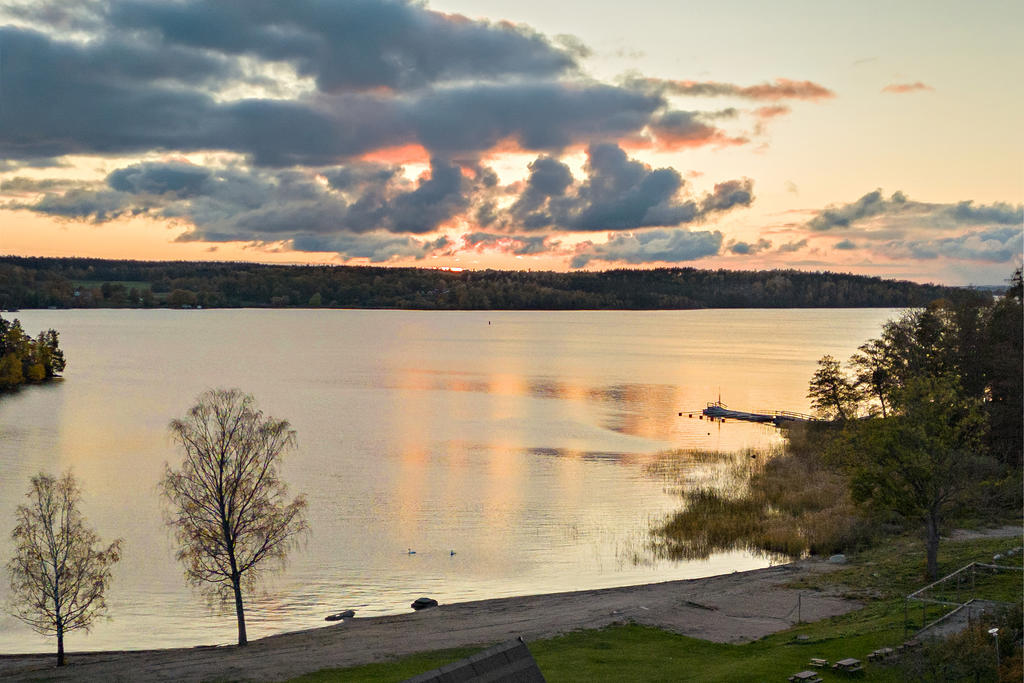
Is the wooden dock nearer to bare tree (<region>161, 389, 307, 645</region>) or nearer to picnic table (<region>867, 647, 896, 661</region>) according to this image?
bare tree (<region>161, 389, 307, 645</region>)

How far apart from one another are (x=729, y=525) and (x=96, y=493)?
4449cm

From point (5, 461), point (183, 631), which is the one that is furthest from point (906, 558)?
point (5, 461)

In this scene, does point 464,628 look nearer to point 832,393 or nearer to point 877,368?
point 877,368

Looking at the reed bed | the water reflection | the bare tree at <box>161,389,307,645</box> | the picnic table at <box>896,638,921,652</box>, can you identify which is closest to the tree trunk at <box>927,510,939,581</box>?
the picnic table at <box>896,638,921,652</box>

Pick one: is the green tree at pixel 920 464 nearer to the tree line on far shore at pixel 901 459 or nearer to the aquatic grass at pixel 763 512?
the tree line on far shore at pixel 901 459

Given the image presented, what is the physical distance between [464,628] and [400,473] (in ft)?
121

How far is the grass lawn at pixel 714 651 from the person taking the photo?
25766 millimetres

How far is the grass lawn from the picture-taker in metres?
25.8

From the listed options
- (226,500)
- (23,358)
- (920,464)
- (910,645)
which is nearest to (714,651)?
(910,645)

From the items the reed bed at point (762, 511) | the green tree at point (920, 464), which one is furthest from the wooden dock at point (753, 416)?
the green tree at point (920, 464)

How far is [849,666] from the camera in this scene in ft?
80.1

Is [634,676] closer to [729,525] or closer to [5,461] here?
[729,525]

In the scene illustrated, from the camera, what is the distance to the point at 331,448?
7931 centimetres

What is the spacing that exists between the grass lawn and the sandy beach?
100 centimetres
